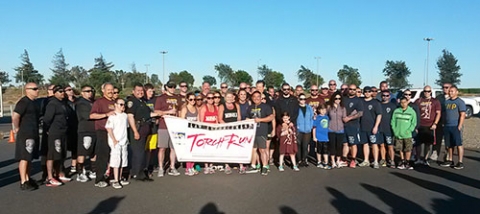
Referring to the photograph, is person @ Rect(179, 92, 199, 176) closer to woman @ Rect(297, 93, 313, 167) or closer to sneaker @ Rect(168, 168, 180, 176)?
sneaker @ Rect(168, 168, 180, 176)

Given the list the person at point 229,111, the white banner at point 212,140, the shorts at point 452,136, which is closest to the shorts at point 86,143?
the white banner at point 212,140

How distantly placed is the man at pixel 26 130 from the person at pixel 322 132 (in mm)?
5662

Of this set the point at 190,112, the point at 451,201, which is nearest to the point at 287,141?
the point at 190,112

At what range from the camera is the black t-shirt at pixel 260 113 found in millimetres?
8195

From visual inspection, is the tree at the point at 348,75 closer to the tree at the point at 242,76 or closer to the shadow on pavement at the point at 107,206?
the tree at the point at 242,76

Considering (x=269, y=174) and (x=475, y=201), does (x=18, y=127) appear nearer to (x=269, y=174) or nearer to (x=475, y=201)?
(x=269, y=174)

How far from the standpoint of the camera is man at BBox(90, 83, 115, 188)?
6988 mm

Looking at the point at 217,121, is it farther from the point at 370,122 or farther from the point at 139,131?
the point at 370,122

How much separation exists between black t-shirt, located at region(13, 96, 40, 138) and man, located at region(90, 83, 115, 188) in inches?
36.8

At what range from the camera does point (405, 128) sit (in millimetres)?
8547

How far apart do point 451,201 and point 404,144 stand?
2.78 m

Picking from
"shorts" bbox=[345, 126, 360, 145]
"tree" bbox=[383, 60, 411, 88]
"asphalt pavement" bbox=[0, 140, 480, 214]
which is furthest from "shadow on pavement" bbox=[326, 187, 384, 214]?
"tree" bbox=[383, 60, 411, 88]

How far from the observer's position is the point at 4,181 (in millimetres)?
7531

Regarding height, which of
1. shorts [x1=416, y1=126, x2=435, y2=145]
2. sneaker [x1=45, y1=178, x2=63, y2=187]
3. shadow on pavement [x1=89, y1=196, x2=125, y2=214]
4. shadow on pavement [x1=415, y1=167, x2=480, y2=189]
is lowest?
shadow on pavement [x1=89, y1=196, x2=125, y2=214]
